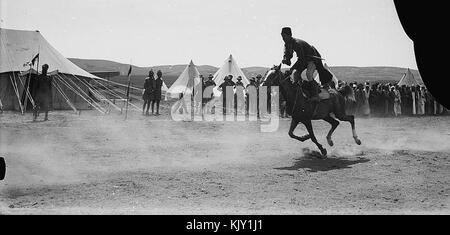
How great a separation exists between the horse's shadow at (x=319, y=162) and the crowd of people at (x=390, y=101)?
656 centimetres

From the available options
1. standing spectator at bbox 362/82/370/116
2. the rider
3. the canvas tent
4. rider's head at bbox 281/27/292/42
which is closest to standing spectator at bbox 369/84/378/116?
standing spectator at bbox 362/82/370/116

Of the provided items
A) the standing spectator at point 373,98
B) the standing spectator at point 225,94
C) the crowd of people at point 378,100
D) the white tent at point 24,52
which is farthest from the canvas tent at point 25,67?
the standing spectator at point 373,98

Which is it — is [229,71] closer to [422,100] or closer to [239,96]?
[239,96]

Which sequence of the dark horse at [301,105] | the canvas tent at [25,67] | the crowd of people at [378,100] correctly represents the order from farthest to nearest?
1. the crowd of people at [378,100]
2. the canvas tent at [25,67]
3. the dark horse at [301,105]

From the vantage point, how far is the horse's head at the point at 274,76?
5.93 meters

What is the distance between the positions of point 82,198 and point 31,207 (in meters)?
0.52

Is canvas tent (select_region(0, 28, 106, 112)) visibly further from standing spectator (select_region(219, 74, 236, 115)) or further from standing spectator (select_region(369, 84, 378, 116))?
standing spectator (select_region(369, 84, 378, 116))

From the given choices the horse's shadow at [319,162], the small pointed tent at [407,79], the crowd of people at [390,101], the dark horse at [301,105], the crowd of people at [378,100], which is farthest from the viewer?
the small pointed tent at [407,79]

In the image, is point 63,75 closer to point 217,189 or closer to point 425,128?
point 217,189

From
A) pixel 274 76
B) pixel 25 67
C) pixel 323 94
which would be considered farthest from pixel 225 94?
pixel 274 76

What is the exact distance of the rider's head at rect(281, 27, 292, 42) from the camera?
20.1ft

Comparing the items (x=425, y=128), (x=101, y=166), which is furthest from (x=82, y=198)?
(x=425, y=128)

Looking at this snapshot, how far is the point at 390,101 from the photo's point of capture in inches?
511

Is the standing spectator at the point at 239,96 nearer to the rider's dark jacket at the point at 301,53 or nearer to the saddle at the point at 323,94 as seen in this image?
the saddle at the point at 323,94
